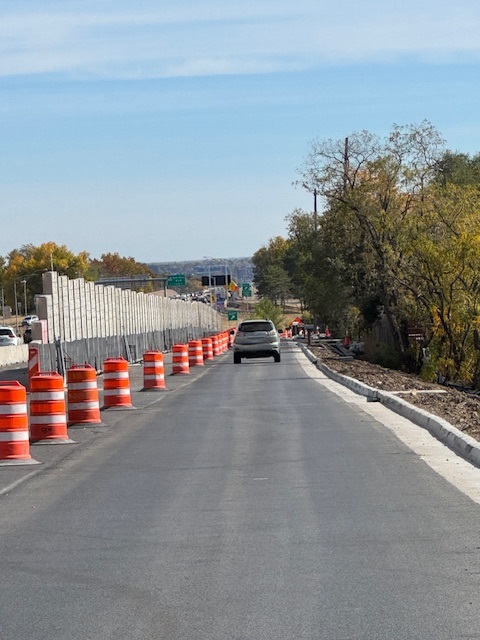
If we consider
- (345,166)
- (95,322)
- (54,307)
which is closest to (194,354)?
(95,322)

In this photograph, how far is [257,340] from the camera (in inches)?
1955

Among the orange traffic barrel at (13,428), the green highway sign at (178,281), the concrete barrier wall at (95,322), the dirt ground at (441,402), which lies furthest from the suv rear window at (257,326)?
the green highway sign at (178,281)

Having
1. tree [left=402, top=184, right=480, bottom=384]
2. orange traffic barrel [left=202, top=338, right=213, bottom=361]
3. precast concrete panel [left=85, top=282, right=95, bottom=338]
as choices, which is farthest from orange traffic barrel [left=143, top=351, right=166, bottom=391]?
orange traffic barrel [left=202, top=338, right=213, bottom=361]

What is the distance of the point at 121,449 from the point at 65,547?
707 cm

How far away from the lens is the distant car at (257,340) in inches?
1954

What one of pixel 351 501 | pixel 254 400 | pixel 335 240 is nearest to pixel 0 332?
pixel 335 240

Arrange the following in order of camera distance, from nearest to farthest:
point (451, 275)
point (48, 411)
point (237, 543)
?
point (237, 543)
point (48, 411)
point (451, 275)

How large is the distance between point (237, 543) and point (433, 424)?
30.5 ft

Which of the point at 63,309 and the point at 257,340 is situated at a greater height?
the point at 63,309

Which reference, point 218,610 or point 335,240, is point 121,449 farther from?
point 335,240

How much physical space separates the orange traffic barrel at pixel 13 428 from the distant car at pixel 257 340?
34.4 meters

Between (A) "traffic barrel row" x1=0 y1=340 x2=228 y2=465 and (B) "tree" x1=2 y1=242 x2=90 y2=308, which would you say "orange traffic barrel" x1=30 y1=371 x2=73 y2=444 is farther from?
(B) "tree" x1=2 y1=242 x2=90 y2=308

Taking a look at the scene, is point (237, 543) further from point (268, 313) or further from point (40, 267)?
point (40, 267)

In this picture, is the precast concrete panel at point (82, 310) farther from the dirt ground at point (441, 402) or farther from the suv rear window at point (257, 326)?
the dirt ground at point (441, 402)
